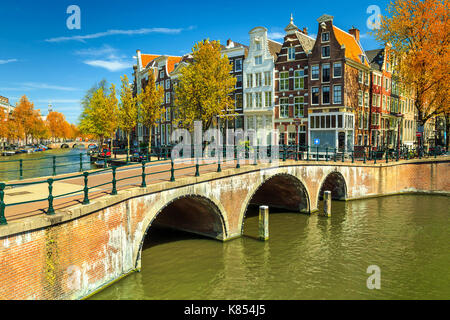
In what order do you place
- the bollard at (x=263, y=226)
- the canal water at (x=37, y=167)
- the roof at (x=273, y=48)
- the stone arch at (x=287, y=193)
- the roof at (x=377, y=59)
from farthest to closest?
the roof at (x=377, y=59) → the roof at (x=273, y=48) → the stone arch at (x=287, y=193) → the canal water at (x=37, y=167) → the bollard at (x=263, y=226)

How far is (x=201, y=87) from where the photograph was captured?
26.2 m

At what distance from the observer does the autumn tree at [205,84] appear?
85.7 feet

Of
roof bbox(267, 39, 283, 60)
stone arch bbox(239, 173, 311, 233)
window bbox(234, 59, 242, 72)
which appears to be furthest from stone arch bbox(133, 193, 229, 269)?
roof bbox(267, 39, 283, 60)

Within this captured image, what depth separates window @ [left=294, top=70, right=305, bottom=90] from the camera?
35.3m

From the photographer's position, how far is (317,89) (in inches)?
1346

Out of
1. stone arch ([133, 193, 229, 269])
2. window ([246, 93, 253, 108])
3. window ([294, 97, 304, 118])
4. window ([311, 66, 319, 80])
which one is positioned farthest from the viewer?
window ([246, 93, 253, 108])

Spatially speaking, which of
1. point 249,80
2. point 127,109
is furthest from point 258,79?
point 127,109

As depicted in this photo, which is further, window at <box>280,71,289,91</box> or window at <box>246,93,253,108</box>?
window at <box>246,93,253,108</box>

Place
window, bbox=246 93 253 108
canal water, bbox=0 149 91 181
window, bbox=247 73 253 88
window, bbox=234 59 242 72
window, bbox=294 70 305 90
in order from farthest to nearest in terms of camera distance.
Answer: window, bbox=234 59 242 72, window, bbox=246 93 253 108, window, bbox=247 73 253 88, window, bbox=294 70 305 90, canal water, bbox=0 149 91 181

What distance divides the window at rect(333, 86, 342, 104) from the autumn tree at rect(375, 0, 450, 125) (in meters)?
5.81

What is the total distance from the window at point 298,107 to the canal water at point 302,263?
18059 millimetres

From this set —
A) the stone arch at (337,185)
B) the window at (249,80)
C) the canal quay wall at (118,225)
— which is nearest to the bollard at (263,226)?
the canal quay wall at (118,225)

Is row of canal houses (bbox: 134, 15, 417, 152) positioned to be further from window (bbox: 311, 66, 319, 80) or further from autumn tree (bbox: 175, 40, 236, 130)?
autumn tree (bbox: 175, 40, 236, 130)

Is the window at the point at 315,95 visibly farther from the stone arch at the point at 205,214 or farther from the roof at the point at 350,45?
the stone arch at the point at 205,214
